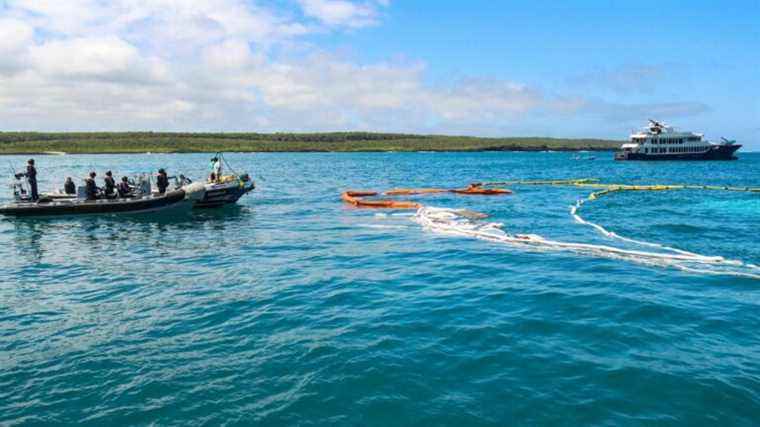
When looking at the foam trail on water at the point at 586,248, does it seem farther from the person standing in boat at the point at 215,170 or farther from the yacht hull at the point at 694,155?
the yacht hull at the point at 694,155

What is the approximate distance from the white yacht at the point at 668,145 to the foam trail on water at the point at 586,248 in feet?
306

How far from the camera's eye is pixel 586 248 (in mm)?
20672

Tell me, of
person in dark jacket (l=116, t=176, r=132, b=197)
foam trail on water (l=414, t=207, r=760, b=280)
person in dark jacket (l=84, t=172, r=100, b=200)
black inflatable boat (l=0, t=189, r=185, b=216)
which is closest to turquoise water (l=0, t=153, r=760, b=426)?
foam trail on water (l=414, t=207, r=760, b=280)

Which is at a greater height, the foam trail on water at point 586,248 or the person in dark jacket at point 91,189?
the person in dark jacket at point 91,189

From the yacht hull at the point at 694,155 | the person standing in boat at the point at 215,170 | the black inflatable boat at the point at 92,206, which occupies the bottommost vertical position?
the black inflatable boat at the point at 92,206

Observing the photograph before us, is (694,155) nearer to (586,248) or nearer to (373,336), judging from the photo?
(586,248)

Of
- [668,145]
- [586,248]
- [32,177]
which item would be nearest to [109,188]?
[32,177]

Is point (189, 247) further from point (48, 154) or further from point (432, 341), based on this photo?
point (48, 154)

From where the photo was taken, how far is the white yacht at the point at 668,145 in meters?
107

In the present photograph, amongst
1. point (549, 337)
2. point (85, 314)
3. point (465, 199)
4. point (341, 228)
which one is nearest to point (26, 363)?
point (85, 314)

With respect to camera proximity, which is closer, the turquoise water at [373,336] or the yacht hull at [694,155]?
the turquoise water at [373,336]

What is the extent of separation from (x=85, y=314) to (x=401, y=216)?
771 inches

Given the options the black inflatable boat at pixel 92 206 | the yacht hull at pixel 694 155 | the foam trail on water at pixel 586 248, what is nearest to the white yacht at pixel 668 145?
the yacht hull at pixel 694 155

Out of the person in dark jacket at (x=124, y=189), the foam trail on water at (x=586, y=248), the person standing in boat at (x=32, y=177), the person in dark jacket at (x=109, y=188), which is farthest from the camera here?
the person in dark jacket at (x=124, y=189)
